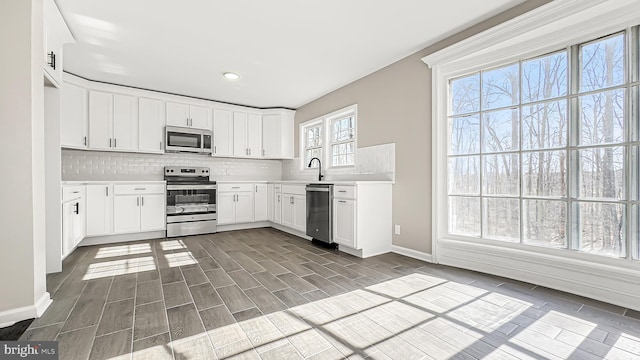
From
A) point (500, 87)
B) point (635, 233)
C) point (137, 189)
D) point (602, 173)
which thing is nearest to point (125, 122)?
point (137, 189)

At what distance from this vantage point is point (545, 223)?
2.44m

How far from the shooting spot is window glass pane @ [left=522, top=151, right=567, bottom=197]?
235cm

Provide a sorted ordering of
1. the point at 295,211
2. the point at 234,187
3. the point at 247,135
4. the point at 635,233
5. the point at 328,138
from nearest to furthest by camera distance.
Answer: the point at 635,233 → the point at 295,211 → the point at 328,138 → the point at 234,187 → the point at 247,135

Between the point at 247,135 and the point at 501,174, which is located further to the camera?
the point at 247,135

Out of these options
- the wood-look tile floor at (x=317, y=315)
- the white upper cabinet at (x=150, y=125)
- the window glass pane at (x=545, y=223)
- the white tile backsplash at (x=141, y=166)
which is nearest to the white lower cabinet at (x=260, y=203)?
the white tile backsplash at (x=141, y=166)

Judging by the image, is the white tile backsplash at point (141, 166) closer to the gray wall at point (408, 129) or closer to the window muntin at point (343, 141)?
the window muntin at point (343, 141)

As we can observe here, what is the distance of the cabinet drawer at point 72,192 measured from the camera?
293 cm

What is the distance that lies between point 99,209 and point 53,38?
231 cm

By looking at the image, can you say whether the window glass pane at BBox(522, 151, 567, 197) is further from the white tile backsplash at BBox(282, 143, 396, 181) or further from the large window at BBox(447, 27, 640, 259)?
the white tile backsplash at BBox(282, 143, 396, 181)

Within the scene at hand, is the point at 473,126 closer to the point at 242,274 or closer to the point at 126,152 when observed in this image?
the point at 242,274

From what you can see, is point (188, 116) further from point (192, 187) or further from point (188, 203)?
point (188, 203)

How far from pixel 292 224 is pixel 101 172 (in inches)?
125

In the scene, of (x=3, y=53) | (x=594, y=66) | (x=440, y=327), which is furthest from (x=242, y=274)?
(x=594, y=66)

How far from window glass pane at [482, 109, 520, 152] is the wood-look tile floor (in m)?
1.26
